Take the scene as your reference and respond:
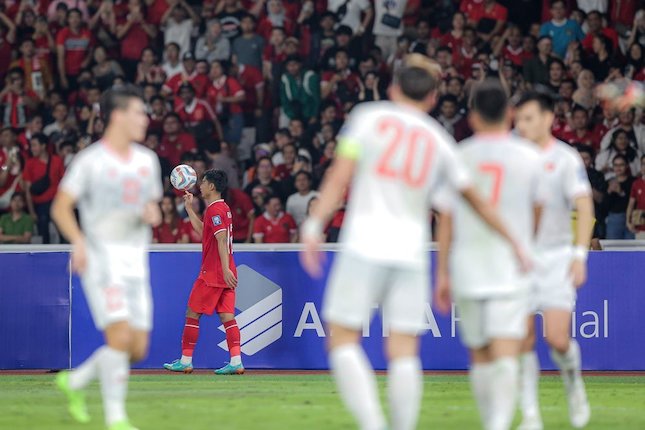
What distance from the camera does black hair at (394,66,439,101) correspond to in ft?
27.1

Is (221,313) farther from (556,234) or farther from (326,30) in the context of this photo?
(326,30)

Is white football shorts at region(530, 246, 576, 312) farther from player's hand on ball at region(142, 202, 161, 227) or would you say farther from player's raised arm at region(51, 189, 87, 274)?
player's raised arm at region(51, 189, 87, 274)

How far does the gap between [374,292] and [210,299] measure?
7.33 metres

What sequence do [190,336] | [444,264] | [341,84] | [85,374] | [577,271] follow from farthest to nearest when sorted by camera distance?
[341,84] → [190,336] → [85,374] → [577,271] → [444,264]

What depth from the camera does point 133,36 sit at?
72.9ft

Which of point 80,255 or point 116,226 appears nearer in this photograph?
point 80,255

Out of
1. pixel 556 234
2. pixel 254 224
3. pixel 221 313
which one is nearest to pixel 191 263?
pixel 221 313

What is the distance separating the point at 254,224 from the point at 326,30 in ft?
14.1

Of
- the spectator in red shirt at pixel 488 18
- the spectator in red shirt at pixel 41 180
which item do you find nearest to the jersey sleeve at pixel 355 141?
the spectator in red shirt at pixel 41 180

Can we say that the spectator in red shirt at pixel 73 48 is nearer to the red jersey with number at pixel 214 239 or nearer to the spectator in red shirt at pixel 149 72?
the spectator in red shirt at pixel 149 72

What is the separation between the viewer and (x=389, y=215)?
805 centimetres

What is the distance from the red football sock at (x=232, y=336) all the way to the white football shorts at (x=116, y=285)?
19.6 feet

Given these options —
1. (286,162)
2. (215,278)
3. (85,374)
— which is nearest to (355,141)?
(85,374)

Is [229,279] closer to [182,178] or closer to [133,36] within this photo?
[182,178]
